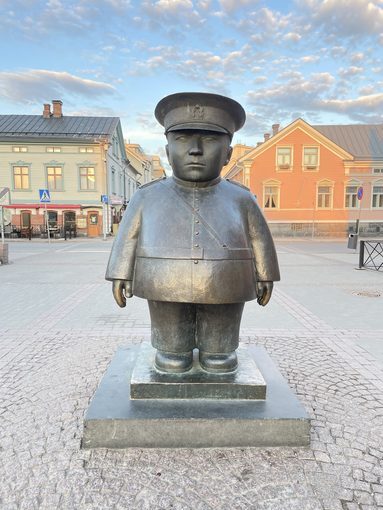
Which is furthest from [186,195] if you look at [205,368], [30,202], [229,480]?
[30,202]

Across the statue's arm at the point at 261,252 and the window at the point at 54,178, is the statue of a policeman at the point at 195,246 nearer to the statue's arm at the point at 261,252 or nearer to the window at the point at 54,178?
the statue's arm at the point at 261,252

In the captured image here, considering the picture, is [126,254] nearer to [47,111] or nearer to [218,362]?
[218,362]

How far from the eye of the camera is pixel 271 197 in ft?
87.6

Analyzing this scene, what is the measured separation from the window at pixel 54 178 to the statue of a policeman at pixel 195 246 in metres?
A: 25.8

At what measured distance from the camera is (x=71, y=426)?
8.03 feet

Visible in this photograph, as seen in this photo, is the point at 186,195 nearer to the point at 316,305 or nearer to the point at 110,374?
the point at 110,374

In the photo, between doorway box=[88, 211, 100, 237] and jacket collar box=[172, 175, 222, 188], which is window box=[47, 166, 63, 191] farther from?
jacket collar box=[172, 175, 222, 188]

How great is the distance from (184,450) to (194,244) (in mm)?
1251

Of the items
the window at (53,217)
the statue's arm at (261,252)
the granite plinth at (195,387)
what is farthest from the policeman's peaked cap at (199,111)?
the window at (53,217)

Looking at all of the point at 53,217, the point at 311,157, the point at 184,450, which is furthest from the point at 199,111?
the point at 311,157

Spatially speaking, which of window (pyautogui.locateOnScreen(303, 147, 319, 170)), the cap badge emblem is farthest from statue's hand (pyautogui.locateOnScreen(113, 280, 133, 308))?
window (pyautogui.locateOnScreen(303, 147, 319, 170))

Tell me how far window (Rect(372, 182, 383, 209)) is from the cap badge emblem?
28469 millimetres

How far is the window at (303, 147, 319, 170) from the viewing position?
26156 millimetres

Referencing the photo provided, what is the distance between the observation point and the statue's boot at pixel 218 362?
8.16ft
